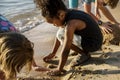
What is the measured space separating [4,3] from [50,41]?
13.0 feet

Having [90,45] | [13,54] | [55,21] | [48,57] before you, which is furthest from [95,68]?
[13,54]

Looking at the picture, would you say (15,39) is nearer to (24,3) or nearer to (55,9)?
(55,9)

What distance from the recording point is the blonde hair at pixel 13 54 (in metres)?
2.86

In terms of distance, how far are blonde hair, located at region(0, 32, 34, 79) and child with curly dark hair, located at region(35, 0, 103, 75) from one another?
1.09 metres

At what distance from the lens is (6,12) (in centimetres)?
822

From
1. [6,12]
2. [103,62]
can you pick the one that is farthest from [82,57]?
[6,12]

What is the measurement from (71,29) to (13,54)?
1.25m

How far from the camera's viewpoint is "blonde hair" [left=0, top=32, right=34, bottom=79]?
2861mm

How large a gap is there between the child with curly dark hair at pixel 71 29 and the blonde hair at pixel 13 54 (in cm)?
109

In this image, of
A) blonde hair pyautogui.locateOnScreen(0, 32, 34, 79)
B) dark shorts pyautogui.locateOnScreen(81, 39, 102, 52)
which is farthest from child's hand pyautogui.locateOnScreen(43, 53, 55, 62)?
blonde hair pyautogui.locateOnScreen(0, 32, 34, 79)

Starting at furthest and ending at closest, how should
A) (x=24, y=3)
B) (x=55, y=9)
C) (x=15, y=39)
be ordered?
(x=24, y=3), (x=55, y=9), (x=15, y=39)

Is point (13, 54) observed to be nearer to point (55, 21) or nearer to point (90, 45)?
point (55, 21)

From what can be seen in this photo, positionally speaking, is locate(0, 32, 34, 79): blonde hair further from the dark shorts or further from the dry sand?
the dark shorts

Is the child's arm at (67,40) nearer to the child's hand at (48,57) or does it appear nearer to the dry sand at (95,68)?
the dry sand at (95,68)
